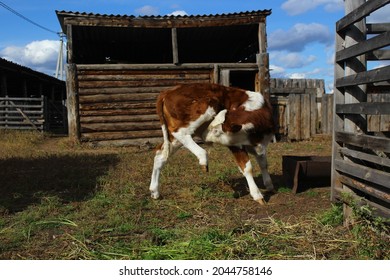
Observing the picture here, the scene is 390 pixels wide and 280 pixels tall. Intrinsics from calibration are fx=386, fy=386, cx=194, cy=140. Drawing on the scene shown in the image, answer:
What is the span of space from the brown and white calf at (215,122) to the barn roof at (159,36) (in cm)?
795

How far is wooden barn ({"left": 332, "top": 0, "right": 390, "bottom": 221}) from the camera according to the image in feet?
12.4

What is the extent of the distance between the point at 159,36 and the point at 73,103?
182 inches

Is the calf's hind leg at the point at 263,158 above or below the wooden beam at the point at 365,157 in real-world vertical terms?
below

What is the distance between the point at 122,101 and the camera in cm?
1387

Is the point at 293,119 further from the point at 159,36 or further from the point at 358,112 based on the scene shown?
the point at 358,112

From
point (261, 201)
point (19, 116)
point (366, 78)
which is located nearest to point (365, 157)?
point (366, 78)

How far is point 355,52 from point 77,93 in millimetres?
10852

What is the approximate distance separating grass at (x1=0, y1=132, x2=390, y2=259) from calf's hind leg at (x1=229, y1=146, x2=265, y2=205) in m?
0.18

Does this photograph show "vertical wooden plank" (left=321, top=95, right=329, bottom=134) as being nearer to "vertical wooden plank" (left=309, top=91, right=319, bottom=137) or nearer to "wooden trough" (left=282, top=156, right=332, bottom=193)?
"vertical wooden plank" (left=309, top=91, right=319, bottom=137)

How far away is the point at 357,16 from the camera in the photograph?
4.18 meters

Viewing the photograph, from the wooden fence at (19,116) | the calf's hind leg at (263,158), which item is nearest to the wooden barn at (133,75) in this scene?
the wooden fence at (19,116)

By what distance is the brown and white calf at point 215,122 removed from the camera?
5.78 meters

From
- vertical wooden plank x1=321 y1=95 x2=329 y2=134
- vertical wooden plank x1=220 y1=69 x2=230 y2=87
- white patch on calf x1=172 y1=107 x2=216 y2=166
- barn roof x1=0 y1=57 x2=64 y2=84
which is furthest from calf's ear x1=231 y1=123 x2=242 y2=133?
barn roof x1=0 y1=57 x2=64 y2=84

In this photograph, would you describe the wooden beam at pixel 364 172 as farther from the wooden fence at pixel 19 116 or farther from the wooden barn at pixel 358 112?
the wooden fence at pixel 19 116
